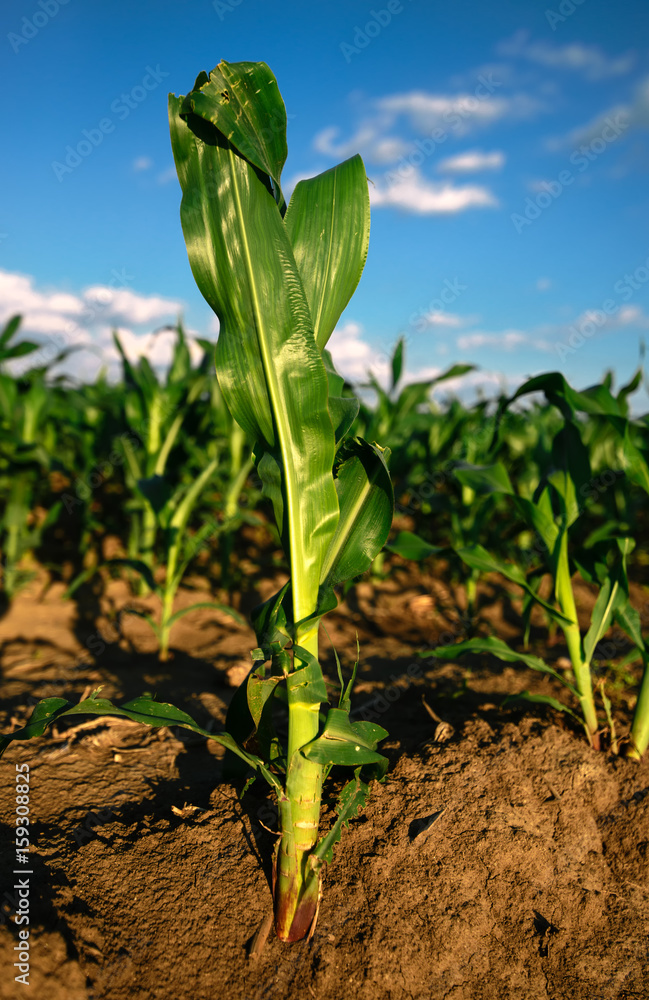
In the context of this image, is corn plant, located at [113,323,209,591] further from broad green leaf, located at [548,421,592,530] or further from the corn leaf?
broad green leaf, located at [548,421,592,530]

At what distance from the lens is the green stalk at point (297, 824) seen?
1.34m

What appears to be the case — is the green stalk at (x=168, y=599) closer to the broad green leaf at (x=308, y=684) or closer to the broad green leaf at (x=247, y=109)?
the broad green leaf at (x=308, y=684)

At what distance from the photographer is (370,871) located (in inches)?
59.7

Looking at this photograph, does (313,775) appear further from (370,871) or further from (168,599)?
(168,599)

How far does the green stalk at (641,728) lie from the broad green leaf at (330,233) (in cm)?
162

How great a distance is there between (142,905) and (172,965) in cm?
16

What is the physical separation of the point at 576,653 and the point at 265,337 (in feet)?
5.22

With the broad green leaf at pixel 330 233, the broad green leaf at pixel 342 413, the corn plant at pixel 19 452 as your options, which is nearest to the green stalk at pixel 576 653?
the broad green leaf at pixel 342 413

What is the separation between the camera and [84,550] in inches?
179

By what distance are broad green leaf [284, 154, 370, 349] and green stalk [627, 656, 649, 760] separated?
5.32 feet

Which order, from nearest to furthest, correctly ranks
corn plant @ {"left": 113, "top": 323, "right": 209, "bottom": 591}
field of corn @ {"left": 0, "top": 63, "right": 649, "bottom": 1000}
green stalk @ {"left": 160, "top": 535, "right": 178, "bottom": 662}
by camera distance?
field of corn @ {"left": 0, "top": 63, "right": 649, "bottom": 1000}, green stalk @ {"left": 160, "top": 535, "right": 178, "bottom": 662}, corn plant @ {"left": 113, "top": 323, "right": 209, "bottom": 591}

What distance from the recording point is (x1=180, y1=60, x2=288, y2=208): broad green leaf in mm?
1151

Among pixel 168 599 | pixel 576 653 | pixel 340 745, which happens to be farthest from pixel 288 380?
pixel 168 599

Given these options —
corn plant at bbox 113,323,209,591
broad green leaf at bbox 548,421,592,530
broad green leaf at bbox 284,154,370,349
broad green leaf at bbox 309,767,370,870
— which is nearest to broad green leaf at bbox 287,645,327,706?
broad green leaf at bbox 309,767,370,870
